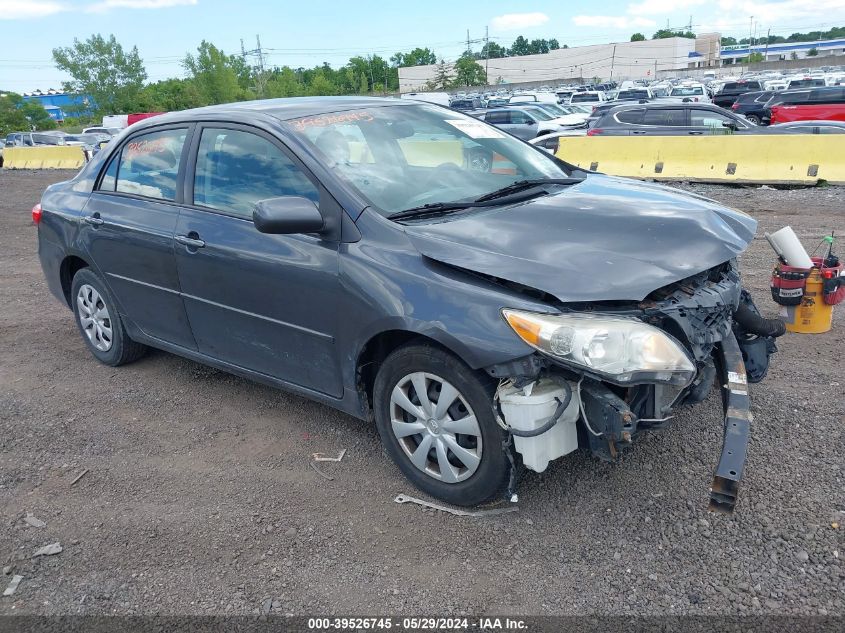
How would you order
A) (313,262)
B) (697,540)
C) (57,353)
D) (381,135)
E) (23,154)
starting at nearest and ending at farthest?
(697,540) → (313,262) → (381,135) → (57,353) → (23,154)

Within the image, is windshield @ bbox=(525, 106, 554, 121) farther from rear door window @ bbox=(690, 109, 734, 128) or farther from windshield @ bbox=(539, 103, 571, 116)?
rear door window @ bbox=(690, 109, 734, 128)

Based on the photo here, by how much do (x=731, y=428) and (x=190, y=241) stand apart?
2.92 meters

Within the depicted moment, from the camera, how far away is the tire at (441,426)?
9.92 ft

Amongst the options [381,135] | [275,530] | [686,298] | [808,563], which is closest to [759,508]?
[808,563]

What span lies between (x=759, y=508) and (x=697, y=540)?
38cm

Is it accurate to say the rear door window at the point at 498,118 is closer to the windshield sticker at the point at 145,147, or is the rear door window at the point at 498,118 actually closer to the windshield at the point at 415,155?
the windshield at the point at 415,155

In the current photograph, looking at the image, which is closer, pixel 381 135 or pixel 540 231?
pixel 540 231

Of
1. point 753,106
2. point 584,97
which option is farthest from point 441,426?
point 584,97

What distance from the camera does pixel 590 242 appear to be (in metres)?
3.10

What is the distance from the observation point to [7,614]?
2.80 meters

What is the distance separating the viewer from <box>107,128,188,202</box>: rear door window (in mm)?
4293

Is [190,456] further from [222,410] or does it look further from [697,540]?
[697,540]

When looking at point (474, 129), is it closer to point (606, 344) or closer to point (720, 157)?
point (606, 344)

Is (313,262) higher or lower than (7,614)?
higher
